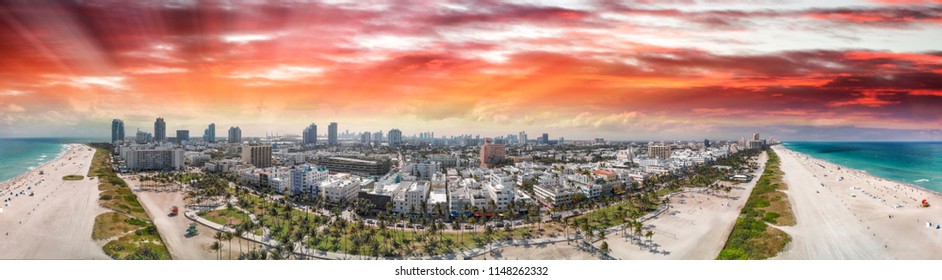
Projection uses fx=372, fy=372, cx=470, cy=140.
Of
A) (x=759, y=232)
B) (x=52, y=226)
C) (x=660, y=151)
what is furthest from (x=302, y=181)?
(x=660, y=151)

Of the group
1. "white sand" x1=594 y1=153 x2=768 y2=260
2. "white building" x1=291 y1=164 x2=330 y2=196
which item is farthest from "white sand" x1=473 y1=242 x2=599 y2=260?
"white building" x1=291 y1=164 x2=330 y2=196

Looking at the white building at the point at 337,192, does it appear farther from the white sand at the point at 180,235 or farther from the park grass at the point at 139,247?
the park grass at the point at 139,247

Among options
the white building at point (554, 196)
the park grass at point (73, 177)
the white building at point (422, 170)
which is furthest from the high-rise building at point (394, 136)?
the park grass at point (73, 177)

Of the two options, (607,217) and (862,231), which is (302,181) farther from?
(862,231)

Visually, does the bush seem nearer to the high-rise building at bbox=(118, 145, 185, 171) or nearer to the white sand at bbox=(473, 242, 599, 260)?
the white sand at bbox=(473, 242, 599, 260)

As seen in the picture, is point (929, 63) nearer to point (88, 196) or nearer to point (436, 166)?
point (88, 196)
